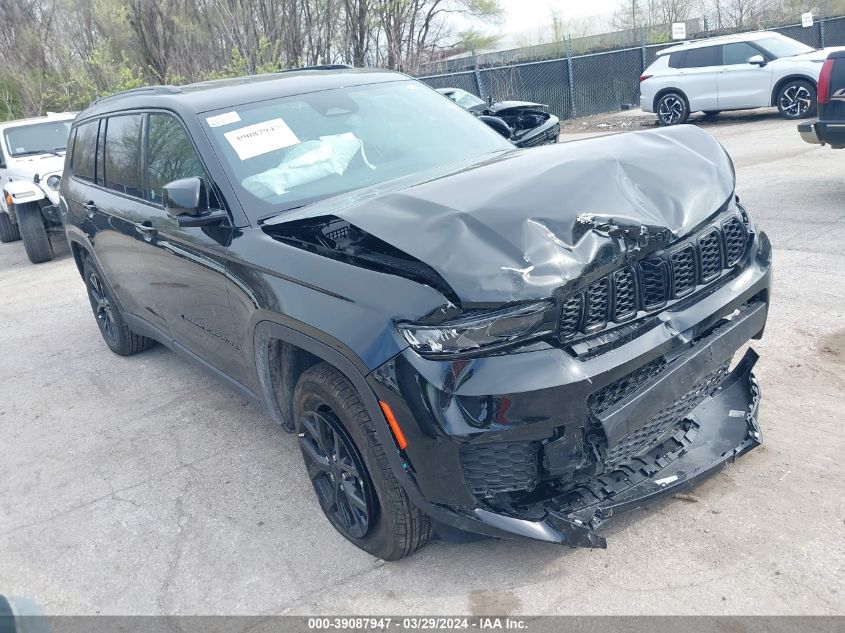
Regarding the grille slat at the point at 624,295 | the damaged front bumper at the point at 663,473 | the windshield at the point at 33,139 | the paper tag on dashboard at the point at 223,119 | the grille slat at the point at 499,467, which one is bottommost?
the damaged front bumper at the point at 663,473

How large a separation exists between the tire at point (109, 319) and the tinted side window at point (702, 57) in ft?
44.0

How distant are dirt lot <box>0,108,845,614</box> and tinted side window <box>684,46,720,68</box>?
36.6ft

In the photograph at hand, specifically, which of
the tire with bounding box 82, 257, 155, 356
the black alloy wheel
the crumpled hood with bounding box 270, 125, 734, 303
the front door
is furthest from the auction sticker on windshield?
the black alloy wheel

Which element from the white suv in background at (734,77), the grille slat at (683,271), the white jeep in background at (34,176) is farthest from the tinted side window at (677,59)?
the grille slat at (683,271)

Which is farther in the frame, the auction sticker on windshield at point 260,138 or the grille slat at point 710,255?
the auction sticker on windshield at point 260,138

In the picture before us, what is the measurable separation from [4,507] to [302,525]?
1753mm

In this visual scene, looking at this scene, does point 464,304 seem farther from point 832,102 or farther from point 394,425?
point 832,102

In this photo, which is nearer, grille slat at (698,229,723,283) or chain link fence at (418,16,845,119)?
grille slat at (698,229,723,283)

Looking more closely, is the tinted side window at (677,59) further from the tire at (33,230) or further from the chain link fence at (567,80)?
the tire at (33,230)

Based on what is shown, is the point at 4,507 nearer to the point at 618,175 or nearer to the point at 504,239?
the point at 504,239

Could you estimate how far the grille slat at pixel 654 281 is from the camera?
2598mm

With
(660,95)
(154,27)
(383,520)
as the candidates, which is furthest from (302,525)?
(154,27)

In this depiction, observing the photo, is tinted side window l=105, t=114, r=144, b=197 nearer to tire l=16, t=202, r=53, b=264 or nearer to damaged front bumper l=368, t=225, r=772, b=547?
damaged front bumper l=368, t=225, r=772, b=547

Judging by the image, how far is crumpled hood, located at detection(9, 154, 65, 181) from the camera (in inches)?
418
